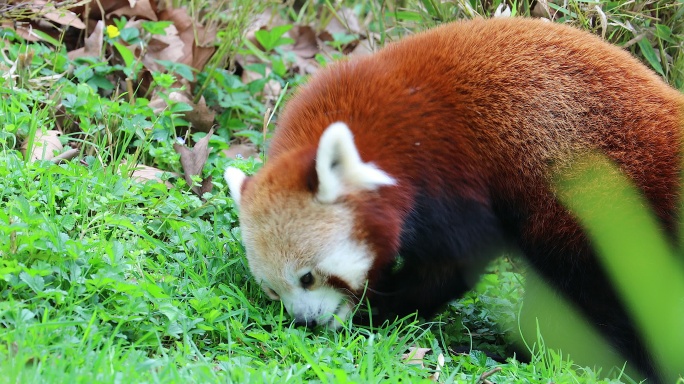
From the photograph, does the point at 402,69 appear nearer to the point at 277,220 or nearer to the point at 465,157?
the point at 465,157

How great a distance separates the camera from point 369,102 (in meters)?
3.20

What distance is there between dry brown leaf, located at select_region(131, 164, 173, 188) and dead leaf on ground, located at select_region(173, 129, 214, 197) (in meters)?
0.12

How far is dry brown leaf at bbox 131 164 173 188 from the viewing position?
384 cm

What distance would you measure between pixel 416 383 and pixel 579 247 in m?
1.09

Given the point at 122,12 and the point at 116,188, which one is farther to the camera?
the point at 122,12

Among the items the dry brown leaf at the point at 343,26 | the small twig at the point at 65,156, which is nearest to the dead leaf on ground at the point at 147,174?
the small twig at the point at 65,156

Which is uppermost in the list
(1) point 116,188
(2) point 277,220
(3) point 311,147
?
(3) point 311,147

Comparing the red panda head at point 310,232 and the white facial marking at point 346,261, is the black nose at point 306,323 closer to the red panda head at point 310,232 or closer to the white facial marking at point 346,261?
the red panda head at point 310,232

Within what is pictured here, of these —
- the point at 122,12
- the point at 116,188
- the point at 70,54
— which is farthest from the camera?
the point at 122,12

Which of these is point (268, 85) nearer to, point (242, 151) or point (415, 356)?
point (242, 151)

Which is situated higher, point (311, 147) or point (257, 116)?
point (311, 147)

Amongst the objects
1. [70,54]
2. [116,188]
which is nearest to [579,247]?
[116,188]

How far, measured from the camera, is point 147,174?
12.9ft

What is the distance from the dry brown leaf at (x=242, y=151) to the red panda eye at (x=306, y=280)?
1541mm
